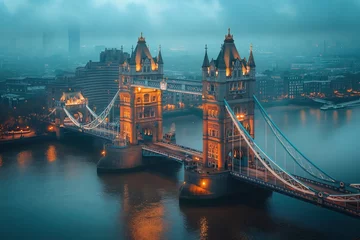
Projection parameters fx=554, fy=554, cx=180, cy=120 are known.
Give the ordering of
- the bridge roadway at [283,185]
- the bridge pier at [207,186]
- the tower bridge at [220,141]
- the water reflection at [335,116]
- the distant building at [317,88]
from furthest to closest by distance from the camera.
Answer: the distant building at [317,88] < the water reflection at [335,116] < the bridge pier at [207,186] < the tower bridge at [220,141] < the bridge roadway at [283,185]

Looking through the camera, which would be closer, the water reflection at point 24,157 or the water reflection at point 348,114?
the water reflection at point 24,157

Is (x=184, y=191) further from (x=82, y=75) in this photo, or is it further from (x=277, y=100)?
(x=277, y=100)

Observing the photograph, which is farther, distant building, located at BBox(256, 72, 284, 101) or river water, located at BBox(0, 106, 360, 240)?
distant building, located at BBox(256, 72, 284, 101)

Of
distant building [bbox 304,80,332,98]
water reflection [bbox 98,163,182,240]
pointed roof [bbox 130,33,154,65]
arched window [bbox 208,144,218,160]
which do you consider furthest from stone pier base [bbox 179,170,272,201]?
distant building [bbox 304,80,332,98]

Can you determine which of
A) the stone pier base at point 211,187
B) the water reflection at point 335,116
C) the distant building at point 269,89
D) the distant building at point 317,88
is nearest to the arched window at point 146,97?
the stone pier base at point 211,187

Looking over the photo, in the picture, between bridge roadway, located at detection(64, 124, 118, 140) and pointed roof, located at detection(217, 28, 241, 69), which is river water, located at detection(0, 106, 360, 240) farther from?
pointed roof, located at detection(217, 28, 241, 69)

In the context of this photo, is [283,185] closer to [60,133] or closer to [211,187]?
[211,187]

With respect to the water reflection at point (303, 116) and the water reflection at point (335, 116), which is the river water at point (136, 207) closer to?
the water reflection at point (303, 116)
